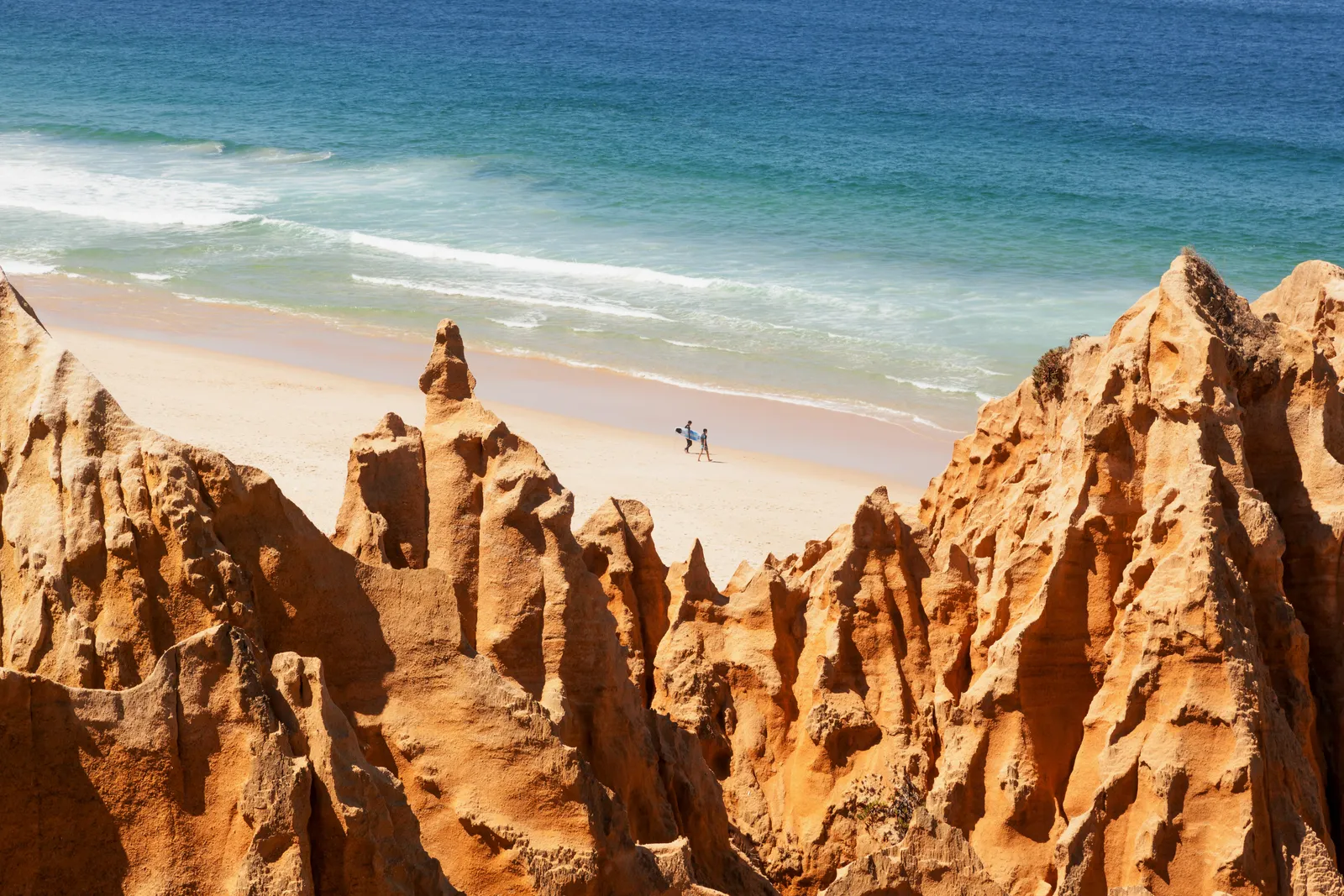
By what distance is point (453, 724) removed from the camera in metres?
6.57

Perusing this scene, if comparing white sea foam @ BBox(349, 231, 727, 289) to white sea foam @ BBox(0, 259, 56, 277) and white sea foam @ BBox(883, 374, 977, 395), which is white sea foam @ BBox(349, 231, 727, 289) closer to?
white sea foam @ BBox(0, 259, 56, 277)

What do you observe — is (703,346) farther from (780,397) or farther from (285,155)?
(285,155)

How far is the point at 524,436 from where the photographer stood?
93.6 ft

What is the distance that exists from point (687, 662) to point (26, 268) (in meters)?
36.6

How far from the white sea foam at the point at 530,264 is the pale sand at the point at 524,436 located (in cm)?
1180

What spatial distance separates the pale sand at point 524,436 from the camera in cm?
2412

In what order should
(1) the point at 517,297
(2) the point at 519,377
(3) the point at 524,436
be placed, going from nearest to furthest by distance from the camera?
(3) the point at 524,436, (2) the point at 519,377, (1) the point at 517,297

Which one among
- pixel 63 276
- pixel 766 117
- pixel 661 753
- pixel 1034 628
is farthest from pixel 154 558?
pixel 766 117

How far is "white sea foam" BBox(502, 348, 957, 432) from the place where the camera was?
31.8 metres

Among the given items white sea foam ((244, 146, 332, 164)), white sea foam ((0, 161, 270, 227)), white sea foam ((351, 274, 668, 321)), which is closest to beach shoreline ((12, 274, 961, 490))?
white sea foam ((351, 274, 668, 321))

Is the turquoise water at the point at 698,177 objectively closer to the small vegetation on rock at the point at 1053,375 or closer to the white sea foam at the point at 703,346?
the white sea foam at the point at 703,346

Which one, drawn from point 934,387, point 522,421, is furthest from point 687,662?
point 934,387

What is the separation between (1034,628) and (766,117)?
→ 62.9 m

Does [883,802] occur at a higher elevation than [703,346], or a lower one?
lower
